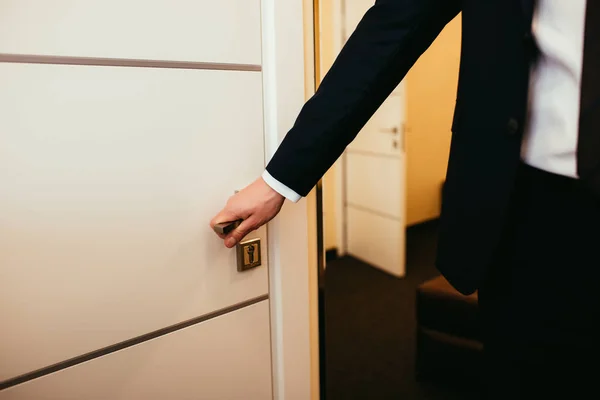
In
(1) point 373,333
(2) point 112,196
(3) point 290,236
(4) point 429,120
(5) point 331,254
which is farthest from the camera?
(4) point 429,120

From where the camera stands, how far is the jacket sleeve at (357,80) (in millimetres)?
776

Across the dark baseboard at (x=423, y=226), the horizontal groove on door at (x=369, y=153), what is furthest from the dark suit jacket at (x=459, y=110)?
the dark baseboard at (x=423, y=226)

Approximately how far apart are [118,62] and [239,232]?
1.13 feet

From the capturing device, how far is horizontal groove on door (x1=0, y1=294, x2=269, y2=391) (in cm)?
72

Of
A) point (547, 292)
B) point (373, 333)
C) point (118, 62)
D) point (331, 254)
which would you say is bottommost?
point (373, 333)

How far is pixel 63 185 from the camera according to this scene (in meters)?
0.71

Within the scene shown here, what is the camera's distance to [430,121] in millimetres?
4574

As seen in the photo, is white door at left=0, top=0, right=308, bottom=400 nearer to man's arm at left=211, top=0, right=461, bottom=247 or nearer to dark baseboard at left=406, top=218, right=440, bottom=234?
man's arm at left=211, top=0, right=461, bottom=247

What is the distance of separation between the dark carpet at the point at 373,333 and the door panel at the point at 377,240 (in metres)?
0.08

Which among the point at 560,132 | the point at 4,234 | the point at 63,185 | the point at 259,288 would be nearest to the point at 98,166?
the point at 63,185

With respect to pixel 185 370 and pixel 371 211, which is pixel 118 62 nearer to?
pixel 185 370

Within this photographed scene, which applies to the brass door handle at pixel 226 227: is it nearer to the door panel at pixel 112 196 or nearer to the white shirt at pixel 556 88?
the door panel at pixel 112 196

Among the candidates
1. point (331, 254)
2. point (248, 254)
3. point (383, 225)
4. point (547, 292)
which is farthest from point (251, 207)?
point (331, 254)

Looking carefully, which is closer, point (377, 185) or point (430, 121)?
point (377, 185)
